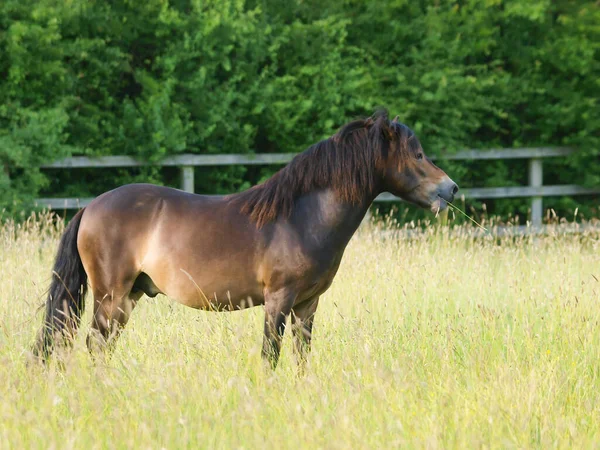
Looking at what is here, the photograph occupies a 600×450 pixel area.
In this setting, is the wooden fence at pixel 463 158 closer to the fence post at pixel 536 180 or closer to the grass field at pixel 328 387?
the fence post at pixel 536 180

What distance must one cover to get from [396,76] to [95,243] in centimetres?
754

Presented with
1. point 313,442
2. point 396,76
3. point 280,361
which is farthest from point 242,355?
point 396,76

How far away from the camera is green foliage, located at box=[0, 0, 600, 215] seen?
10.5 m

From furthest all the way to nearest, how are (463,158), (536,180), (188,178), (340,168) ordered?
(536,180), (463,158), (188,178), (340,168)

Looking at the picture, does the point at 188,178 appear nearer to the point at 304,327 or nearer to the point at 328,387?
the point at 304,327

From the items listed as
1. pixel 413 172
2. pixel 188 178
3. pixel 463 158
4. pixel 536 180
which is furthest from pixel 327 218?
pixel 536 180

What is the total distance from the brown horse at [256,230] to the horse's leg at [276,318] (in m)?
0.02

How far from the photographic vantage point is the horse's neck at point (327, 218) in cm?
495

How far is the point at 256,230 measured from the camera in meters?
5.00

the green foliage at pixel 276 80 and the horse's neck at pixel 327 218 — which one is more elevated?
the green foliage at pixel 276 80

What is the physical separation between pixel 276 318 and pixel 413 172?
→ 3.74 feet

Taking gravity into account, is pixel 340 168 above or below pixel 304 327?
above

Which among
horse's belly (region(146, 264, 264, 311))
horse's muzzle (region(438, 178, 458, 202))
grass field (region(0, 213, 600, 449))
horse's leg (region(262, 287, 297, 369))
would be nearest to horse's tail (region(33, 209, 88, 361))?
grass field (region(0, 213, 600, 449))

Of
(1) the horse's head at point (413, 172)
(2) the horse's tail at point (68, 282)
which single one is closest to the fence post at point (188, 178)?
(2) the horse's tail at point (68, 282)
